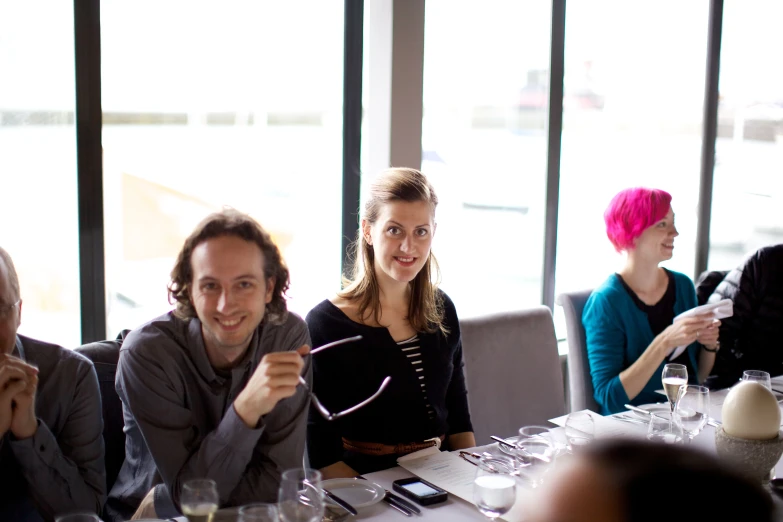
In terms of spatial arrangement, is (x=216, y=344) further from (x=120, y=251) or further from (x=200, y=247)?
(x=120, y=251)

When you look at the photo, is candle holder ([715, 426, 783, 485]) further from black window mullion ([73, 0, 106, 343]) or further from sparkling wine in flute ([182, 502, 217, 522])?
black window mullion ([73, 0, 106, 343])

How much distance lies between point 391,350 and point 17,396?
3.30 ft

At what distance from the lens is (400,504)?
66.9 inches

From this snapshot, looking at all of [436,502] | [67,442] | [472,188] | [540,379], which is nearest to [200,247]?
[67,442]

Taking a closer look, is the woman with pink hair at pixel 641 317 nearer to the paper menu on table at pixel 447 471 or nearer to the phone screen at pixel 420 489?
the paper menu on table at pixel 447 471

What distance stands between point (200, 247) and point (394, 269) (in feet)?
2.13

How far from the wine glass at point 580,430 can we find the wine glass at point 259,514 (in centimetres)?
76

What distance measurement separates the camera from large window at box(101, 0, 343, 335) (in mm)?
3771

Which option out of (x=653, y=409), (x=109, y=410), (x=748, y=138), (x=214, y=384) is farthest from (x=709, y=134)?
(x=748, y=138)

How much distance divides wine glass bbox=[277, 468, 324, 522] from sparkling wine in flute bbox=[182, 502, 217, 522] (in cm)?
12

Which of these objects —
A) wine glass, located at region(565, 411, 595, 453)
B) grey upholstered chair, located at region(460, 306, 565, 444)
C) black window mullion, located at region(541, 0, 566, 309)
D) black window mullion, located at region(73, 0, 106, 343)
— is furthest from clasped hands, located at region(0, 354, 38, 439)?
black window mullion, located at region(541, 0, 566, 309)

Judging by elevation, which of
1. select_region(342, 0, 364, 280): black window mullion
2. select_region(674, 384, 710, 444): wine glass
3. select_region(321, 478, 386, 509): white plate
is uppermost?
select_region(342, 0, 364, 280): black window mullion

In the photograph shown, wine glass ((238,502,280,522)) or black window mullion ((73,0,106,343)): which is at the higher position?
black window mullion ((73,0,106,343))

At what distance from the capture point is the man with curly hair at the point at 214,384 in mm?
1776
